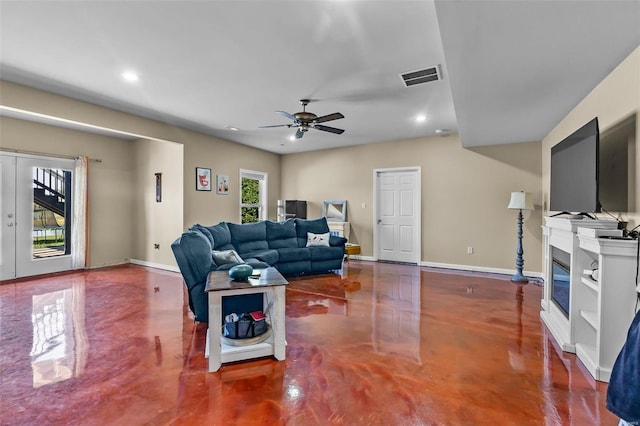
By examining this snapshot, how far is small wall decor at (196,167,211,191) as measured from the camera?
5.95 metres

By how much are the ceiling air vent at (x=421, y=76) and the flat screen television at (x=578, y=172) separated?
1.41 meters

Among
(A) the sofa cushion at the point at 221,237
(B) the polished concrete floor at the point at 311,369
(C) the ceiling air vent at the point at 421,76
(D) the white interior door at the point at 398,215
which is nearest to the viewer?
(B) the polished concrete floor at the point at 311,369

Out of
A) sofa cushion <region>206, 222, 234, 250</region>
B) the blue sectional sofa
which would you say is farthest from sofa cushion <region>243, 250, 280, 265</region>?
sofa cushion <region>206, 222, 234, 250</region>

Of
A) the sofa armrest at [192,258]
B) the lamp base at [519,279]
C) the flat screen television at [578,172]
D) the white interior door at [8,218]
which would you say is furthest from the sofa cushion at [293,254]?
the white interior door at [8,218]

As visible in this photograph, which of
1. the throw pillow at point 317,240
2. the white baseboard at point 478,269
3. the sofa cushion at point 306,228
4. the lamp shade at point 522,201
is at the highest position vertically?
the lamp shade at point 522,201

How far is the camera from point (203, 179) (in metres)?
6.05

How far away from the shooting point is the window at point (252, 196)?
23.6 ft

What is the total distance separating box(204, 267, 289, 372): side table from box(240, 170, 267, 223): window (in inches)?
190

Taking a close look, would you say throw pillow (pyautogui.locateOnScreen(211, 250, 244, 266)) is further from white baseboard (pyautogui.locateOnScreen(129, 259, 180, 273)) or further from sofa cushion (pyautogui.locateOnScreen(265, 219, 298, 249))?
white baseboard (pyautogui.locateOnScreen(129, 259, 180, 273))

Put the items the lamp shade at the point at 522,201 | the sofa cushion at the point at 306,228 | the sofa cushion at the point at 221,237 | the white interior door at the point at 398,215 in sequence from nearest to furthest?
the sofa cushion at the point at 221,237, the lamp shade at the point at 522,201, the sofa cushion at the point at 306,228, the white interior door at the point at 398,215

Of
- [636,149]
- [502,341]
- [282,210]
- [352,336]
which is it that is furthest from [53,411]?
[282,210]

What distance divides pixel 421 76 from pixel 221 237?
325cm

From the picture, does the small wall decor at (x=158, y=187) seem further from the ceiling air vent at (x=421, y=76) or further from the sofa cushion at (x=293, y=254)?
the ceiling air vent at (x=421, y=76)

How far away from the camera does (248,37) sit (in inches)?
104
